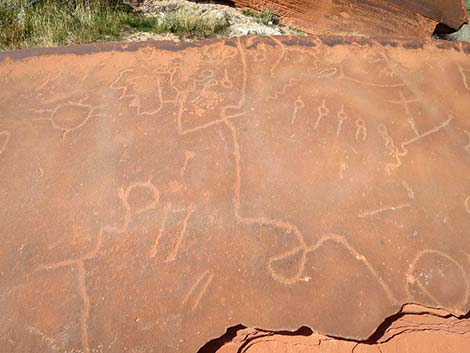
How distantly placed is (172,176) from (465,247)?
3.15 feet

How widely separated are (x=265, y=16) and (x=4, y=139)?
3.73 m

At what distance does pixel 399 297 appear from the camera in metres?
1.04

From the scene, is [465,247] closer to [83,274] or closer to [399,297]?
[399,297]

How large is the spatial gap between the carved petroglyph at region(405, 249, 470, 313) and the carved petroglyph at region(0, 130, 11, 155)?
138 centimetres

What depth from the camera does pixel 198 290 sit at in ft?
3.22

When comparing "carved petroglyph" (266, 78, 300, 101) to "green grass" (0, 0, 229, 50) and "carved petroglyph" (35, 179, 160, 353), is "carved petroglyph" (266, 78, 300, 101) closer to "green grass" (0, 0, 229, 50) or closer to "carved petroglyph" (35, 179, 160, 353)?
"carved petroglyph" (35, 179, 160, 353)

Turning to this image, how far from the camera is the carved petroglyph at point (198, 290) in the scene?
97cm

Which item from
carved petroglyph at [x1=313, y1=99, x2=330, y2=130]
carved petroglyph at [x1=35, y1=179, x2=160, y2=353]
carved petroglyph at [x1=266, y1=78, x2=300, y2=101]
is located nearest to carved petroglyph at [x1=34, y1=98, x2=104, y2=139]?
carved petroglyph at [x1=35, y1=179, x2=160, y2=353]

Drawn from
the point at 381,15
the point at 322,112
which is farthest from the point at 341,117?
the point at 381,15

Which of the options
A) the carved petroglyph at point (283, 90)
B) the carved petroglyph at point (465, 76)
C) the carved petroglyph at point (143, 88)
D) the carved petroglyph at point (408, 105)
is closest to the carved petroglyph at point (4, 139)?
the carved petroglyph at point (143, 88)

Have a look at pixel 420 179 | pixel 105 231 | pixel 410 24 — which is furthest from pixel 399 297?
pixel 410 24

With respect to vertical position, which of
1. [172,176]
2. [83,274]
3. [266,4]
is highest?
[172,176]

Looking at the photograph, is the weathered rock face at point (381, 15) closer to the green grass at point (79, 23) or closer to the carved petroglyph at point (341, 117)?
the green grass at point (79, 23)

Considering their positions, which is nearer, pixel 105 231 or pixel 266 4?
pixel 105 231
